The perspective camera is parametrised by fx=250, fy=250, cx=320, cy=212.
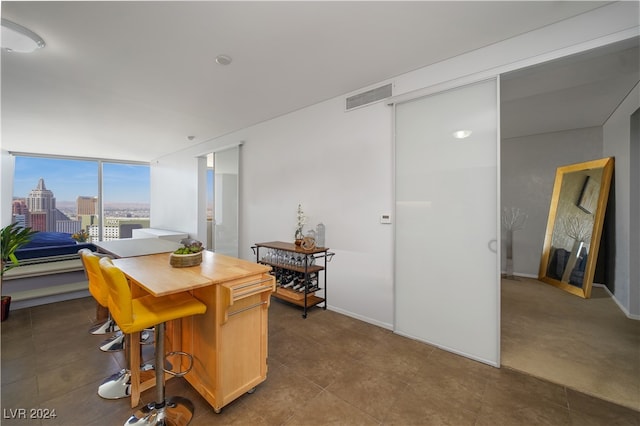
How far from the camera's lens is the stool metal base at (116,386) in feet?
6.05

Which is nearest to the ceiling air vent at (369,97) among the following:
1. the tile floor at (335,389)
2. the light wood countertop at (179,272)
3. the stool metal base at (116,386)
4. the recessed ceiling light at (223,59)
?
the recessed ceiling light at (223,59)

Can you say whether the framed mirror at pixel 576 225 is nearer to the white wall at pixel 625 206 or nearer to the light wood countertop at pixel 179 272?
the white wall at pixel 625 206

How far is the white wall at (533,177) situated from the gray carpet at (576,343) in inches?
49.8

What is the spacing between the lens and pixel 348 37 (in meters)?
2.20

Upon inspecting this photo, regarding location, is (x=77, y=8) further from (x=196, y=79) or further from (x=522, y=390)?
(x=522, y=390)

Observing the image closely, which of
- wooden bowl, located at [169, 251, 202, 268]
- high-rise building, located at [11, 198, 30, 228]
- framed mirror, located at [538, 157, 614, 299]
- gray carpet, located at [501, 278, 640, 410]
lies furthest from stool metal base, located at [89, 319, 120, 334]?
framed mirror, located at [538, 157, 614, 299]

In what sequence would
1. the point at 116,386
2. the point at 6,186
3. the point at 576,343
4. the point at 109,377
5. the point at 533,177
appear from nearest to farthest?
the point at 116,386
the point at 109,377
the point at 576,343
the point at 533,177
the point at 6,186

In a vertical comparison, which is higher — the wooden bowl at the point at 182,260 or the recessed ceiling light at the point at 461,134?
the recessed ceiling light at the point at 461,134

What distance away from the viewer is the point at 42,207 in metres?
6.57

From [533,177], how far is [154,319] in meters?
6.56

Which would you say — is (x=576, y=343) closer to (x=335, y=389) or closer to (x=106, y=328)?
(x=335, y=389)

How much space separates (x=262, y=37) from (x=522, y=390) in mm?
3597

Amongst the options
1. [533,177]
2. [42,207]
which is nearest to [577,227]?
[533,177]

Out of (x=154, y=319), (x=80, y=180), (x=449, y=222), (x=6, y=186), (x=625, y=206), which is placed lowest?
(x=154, y=319)
